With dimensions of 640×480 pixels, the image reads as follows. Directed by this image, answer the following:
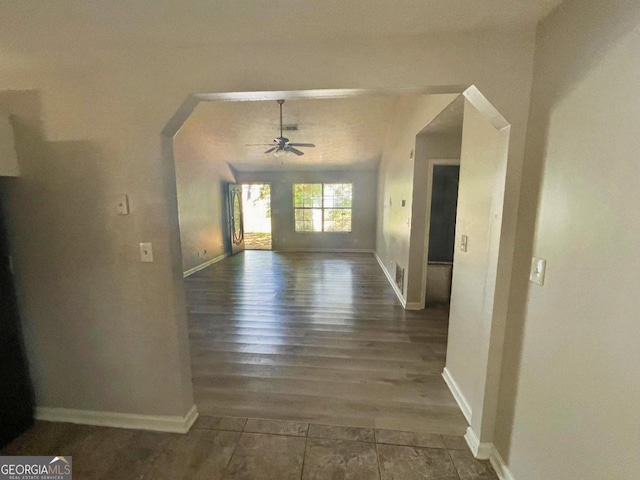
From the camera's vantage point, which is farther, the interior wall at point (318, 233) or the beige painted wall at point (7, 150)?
the interior wall at point (318, 233)

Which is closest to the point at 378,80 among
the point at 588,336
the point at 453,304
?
the point at 588,336

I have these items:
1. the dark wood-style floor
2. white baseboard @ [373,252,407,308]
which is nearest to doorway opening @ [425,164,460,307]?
white baseboard @ [373,252,407,308]

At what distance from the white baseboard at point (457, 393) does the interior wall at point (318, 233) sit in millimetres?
5761

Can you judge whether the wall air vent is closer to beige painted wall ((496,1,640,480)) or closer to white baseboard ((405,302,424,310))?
white baseboard ((405,302,424,310))

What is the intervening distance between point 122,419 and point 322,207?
21.9 feet

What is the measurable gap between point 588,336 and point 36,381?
10.0 feet

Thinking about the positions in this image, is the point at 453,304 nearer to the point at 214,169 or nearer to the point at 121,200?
the point at 121,200

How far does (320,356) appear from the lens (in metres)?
2.58

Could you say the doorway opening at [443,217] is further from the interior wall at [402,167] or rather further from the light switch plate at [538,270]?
the light switch plate at [538,270]

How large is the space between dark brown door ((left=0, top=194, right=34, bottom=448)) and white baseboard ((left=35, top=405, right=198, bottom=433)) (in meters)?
0.13

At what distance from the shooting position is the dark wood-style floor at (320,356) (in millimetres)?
1917

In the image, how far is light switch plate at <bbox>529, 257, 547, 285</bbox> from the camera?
3.92 feet

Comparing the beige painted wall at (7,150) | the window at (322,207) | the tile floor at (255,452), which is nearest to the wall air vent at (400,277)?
the tile floor at (255,452)

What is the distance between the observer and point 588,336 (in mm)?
958
